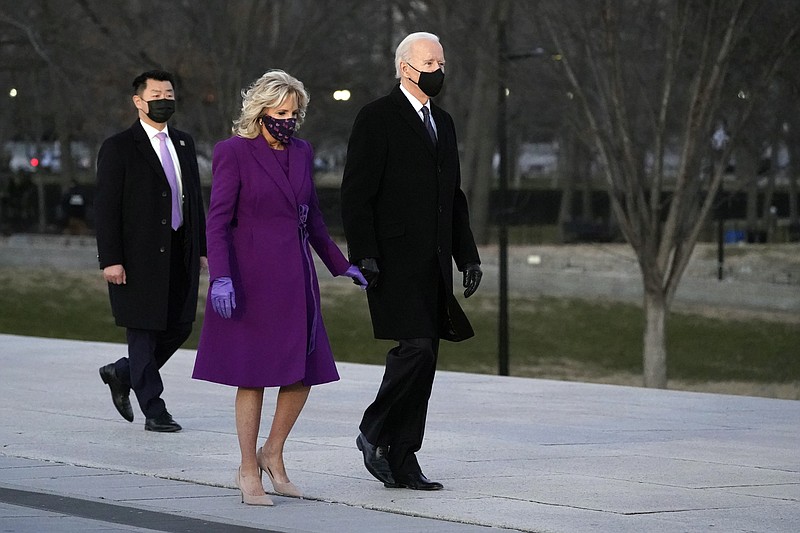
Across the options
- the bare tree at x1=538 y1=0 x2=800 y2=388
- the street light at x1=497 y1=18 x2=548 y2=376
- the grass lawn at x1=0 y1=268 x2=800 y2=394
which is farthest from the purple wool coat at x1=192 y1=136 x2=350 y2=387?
the grass lawn at x1=0 y1=268 x2=800 y2=394

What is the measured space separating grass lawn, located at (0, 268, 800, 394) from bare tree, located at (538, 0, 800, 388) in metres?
3.03

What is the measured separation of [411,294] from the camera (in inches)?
300

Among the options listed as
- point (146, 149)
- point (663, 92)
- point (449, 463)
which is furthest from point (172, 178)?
point (663, 92)

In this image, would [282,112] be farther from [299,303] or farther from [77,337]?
[77,337]

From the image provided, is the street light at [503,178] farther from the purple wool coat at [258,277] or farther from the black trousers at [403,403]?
the purple wool coat at [258,277]

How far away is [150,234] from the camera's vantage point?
9781mm

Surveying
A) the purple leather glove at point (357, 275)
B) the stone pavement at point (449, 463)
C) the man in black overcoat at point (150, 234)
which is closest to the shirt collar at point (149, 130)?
the man in black overcoat at point (150, 234)

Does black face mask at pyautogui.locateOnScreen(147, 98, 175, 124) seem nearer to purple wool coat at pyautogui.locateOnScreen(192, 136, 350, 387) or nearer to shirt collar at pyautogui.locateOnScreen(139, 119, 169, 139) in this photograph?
shirt collar at pyautogui.locateOnScreen(139, 119, 169, 139)

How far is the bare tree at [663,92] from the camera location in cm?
1933

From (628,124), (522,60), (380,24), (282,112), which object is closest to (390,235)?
(282,112)

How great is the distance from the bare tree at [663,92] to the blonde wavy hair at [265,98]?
39.6 ft

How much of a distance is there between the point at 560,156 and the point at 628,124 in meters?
49.4

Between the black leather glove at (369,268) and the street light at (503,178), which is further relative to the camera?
the street light at (503,178)

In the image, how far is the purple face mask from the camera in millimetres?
7375
